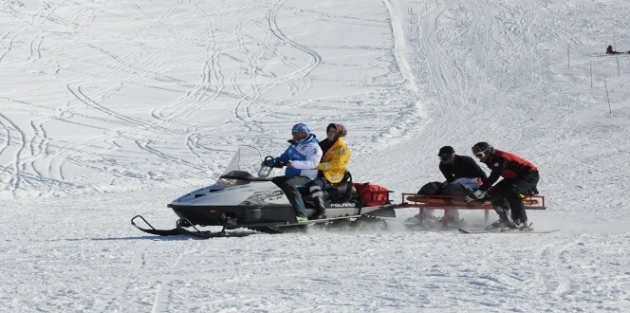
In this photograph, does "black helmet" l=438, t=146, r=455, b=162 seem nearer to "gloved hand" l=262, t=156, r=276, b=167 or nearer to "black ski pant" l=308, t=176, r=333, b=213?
"black ski pant" l=308, t=176, r=333, b=213

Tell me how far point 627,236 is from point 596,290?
3.73 meters

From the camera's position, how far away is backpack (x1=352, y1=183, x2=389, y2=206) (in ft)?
38.9

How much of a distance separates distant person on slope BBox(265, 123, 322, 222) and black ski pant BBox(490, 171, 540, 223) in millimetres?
2140

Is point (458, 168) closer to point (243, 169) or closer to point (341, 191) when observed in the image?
point (341, 191)

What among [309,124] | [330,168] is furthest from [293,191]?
[309,124]

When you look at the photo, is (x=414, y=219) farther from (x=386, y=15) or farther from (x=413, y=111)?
(x=386, y=15)

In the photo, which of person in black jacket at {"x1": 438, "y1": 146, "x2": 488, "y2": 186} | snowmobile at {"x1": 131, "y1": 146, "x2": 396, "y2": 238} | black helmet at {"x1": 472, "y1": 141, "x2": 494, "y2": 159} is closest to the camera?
snowmobile at {"x1": 131, "y1": 146, "x2": 396, "y2": 238}

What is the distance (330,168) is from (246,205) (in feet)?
4.59

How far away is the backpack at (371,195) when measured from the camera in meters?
11.8

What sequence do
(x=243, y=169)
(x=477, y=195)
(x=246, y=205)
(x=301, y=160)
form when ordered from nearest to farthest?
1. (x=246, y=205)
2. (x=243, y=169)
3. (x=301, y=160)
4. (x=477, y=195)

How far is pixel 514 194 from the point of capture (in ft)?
37.8

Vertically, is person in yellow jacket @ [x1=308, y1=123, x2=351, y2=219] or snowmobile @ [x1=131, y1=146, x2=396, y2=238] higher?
person in yellow jacket @ [x1=308, y1=123, x2=351, y2=219]

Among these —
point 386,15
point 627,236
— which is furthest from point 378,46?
point 627,236

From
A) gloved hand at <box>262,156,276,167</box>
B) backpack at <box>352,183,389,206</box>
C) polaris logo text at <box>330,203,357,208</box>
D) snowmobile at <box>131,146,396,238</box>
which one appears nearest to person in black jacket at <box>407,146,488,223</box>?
backpack at <box>352,183,389,206</box>
